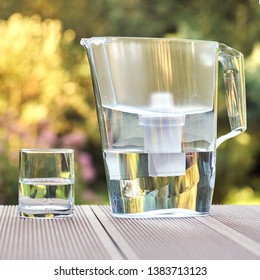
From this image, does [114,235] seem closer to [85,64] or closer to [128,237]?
[128,237]

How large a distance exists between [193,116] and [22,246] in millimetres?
279

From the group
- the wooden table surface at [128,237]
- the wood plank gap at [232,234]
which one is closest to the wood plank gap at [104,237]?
the wooden table surface at [128,237]

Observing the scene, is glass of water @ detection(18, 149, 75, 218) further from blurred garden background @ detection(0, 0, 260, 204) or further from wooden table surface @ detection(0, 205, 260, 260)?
blurred garden background @ detection(0, 0, 260, 204)

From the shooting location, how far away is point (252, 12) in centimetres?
464

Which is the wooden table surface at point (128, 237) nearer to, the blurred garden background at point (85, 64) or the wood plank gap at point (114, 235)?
the wood plank gap at point (114, 235)

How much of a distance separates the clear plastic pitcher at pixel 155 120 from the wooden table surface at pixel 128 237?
3cm

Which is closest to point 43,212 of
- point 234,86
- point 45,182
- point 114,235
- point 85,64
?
point 45,182

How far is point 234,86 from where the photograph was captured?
86 centimetres

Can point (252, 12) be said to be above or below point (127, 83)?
above

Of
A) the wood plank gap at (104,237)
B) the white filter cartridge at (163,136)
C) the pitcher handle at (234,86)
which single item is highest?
the pitcher handle at (234,86)

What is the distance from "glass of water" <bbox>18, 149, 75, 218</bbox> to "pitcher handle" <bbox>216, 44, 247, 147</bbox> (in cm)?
18

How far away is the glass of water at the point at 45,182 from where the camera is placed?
780 mm
